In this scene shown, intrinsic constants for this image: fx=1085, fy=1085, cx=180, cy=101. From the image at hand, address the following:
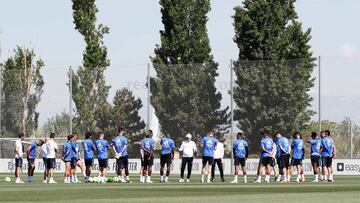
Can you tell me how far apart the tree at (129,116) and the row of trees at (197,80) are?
0.20 feet

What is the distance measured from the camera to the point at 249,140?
198ft

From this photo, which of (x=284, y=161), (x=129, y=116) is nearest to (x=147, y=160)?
(x=284, y=161)

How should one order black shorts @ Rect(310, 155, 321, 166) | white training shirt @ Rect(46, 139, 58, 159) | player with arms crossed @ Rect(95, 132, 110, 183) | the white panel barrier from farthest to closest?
the white panel barrier
black shorts @ Rect(310, 155, 321, 166)
white training shirt @ Rect(46, 139, 58, 159)
player with arms crossed @ Rect(95, 132, 110, 183)

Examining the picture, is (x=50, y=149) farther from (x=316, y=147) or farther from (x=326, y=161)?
(x=326, y=161)

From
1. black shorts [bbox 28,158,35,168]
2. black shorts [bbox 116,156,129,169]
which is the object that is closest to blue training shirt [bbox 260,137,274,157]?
black shorts [bbox 116,156,129,169]

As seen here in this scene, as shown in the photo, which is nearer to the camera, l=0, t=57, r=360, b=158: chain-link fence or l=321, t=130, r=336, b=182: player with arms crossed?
l=321, t=130, r=336, b=182: player with arms crossed

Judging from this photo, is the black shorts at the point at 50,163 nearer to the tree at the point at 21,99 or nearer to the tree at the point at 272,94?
the tree at the point at 272,94

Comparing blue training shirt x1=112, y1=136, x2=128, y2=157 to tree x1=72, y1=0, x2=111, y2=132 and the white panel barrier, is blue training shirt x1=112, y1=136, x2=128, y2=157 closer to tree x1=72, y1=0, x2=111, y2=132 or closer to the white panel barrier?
the white panel barrier

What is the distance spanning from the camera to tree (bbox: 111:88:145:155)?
62719mm

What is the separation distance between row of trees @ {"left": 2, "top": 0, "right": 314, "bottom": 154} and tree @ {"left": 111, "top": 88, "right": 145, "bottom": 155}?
0.06 meters

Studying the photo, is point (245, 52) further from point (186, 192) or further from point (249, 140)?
point (186, 192)

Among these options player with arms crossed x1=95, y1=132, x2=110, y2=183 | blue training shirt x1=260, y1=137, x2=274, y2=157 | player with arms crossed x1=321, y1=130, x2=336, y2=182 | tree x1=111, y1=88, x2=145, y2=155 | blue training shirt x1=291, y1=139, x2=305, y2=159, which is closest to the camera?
player with arms crossed x1=95, y1=132, x2=110, y2=183

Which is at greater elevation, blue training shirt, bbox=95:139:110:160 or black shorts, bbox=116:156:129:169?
blue training shirt, bbox=95:139:110:160

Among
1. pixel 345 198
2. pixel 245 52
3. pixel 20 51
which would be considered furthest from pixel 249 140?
pixel 345 198
